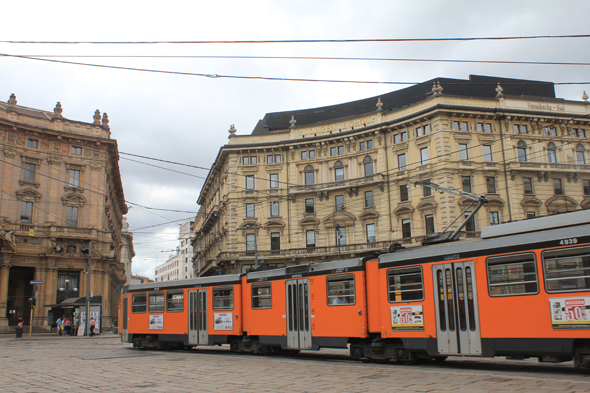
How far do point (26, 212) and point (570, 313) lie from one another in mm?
42563

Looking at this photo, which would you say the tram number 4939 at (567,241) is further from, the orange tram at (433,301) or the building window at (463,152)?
the building window at (463,152)

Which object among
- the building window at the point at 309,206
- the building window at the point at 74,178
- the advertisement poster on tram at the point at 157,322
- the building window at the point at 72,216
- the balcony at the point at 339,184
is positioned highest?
the building window at the point at 74,178

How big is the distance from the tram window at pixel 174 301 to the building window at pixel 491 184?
30.2 meters

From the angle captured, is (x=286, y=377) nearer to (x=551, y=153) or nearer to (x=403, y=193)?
(x=403, y=193)

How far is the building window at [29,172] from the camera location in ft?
144

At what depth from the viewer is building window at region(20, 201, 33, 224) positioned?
43125 mm

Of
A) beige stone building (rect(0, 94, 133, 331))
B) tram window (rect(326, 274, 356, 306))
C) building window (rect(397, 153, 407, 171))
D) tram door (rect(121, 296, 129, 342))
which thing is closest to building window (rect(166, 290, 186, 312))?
tram door (rect(121, 296, 129, 342))

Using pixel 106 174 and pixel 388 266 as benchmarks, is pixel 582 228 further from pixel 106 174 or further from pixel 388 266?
pixel 106 174

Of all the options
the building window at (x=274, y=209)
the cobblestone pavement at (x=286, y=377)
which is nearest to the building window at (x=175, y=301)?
the cobblestone pavement at (x=286, y=377)

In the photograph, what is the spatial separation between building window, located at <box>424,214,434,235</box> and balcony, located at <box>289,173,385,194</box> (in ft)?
16.4

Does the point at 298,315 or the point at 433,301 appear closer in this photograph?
the point at 433,301

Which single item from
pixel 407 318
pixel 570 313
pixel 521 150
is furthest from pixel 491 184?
pixel 570 313

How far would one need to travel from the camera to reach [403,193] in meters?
44.9

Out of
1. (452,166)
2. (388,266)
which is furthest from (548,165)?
(388,266)
